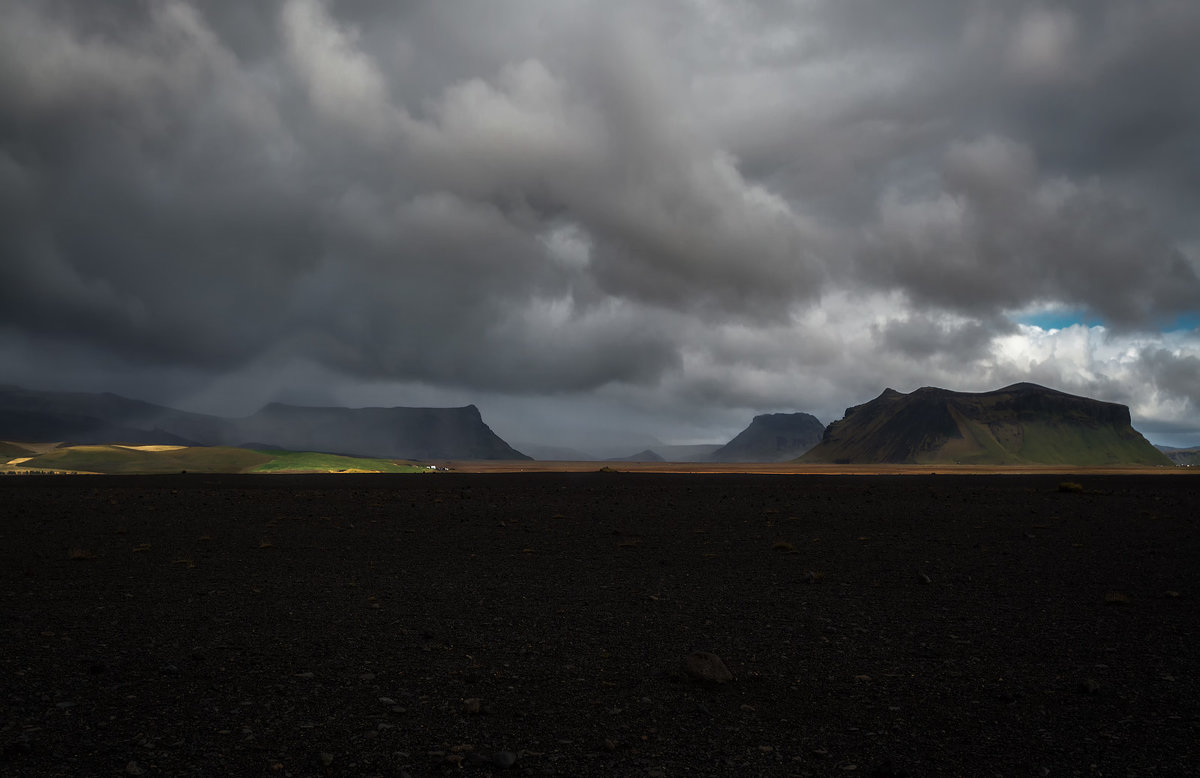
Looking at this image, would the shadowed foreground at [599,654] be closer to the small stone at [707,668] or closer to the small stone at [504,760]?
the small stone at [504,760]

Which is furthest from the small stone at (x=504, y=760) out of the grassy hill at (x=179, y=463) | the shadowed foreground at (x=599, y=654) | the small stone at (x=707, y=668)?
the grassy hill at (x=179, y=463)

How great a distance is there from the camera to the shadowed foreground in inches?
214

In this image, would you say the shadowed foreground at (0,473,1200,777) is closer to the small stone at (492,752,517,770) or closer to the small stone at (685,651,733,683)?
the small stone at (492,752,517,770)

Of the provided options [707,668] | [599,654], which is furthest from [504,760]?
[599,654]

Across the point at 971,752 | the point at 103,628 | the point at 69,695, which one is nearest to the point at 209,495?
the point at 103,628

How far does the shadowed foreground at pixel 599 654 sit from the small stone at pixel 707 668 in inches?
5.7

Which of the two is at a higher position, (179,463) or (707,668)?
(179,463)

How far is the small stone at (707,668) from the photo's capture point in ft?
23.2

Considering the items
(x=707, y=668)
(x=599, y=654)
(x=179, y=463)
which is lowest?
(x=599, y=654)

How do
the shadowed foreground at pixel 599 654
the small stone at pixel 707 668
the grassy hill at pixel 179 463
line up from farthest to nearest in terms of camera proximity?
the grassy hill at pixel 179 463 → the small stone at pixel 707 668 → the shadowed foreground at pixel 599 654

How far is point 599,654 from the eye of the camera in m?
8.16

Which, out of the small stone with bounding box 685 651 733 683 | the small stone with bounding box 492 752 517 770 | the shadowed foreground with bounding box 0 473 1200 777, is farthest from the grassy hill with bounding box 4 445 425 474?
the small stone with bounding box 492 752 517 770

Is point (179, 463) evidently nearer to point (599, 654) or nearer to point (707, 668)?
point (599, 654)

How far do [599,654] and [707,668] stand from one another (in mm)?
1533
